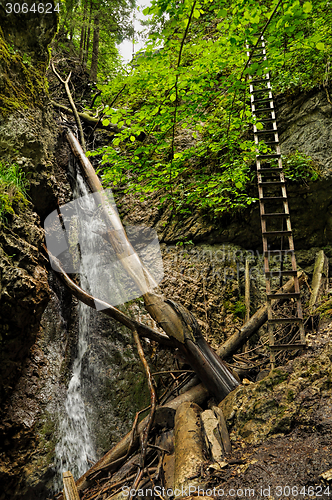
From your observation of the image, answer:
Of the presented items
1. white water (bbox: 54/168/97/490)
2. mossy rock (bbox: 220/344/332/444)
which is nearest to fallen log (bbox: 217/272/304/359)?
mossy rock (bbox: 220/344/332/444)

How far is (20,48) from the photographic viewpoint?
4730 millimetres

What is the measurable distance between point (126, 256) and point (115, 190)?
104 inches

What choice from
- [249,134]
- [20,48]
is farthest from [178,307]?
[20,48]

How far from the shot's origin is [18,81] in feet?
15.2

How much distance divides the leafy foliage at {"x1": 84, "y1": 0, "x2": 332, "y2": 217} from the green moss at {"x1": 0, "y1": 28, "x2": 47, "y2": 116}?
1.22 m

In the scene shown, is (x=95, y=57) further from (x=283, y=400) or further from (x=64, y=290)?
(x=283, y=400)

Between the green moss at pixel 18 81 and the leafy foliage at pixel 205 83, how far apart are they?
4.01ft

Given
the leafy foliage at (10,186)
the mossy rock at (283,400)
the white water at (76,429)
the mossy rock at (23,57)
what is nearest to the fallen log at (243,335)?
the mossy rock at (283,400)

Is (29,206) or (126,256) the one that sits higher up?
(29,206)

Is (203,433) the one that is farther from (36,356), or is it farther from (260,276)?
(260,276)

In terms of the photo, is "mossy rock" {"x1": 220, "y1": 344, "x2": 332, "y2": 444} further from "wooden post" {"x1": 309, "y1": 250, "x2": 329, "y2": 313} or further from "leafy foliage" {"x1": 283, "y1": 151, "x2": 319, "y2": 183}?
"leafy foliage" {"x1": 283, "y1": 151, "x2": 319, "y2": 183}

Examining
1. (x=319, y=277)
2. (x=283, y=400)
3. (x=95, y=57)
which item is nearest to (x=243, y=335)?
(x=319, y=277)

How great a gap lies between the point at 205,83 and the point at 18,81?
3.06 meters

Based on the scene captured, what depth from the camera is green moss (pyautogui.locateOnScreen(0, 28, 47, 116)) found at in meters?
4.27
